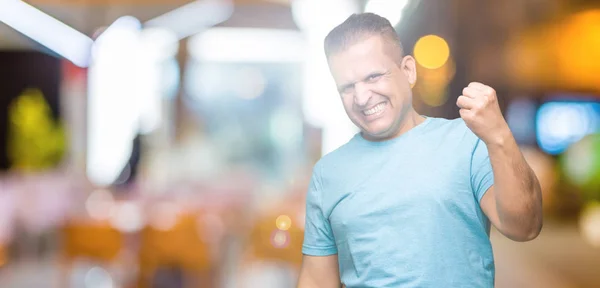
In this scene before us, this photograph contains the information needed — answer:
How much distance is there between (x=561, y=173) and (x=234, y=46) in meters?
4.65

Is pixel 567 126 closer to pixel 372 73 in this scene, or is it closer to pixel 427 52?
pixel 427 52

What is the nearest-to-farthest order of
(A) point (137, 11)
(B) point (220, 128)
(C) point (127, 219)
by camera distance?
(C) point (127, 219) → (A) point (137, 11) → (B) point (220, 128)

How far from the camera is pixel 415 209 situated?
154 cm

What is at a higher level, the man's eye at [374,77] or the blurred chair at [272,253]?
the man's eye at [374,77]

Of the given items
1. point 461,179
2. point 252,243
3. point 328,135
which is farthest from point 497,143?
point 252,243

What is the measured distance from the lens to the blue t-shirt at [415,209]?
1.52 m

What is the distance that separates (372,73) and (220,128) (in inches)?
288

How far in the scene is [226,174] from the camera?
7094mm

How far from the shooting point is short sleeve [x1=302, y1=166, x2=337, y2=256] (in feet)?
5.49

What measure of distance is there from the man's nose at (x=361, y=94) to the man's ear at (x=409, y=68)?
9 centimetres

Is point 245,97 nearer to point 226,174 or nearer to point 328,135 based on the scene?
point 226,174

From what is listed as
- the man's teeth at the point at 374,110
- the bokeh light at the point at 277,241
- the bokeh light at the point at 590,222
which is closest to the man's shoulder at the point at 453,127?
the man's teeth at the point at 374,110

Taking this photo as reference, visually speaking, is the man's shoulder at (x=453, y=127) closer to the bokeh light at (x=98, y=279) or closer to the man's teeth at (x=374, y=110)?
the man's teeth at (x=374, y=110)

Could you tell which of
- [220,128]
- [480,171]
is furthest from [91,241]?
[480,171]
